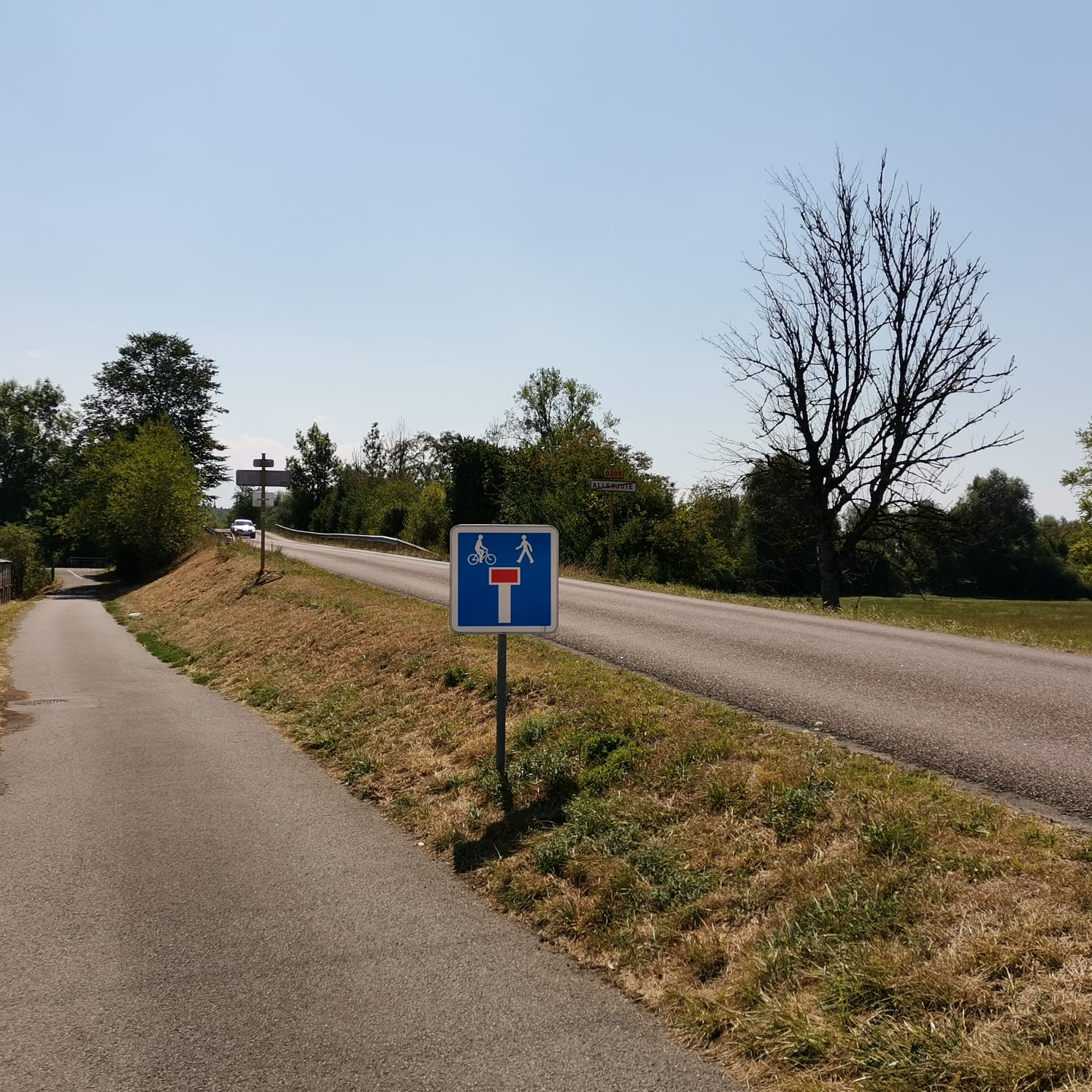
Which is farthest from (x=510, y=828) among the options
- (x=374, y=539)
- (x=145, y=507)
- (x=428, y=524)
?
(x=145, y=507)

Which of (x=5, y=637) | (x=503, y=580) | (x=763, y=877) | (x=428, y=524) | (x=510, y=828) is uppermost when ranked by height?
(x=428, y=524)

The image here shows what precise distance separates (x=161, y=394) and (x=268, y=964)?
251ft

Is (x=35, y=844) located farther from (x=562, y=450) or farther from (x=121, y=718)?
(x=562, y=450)

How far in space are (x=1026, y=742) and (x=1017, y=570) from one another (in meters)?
87.5

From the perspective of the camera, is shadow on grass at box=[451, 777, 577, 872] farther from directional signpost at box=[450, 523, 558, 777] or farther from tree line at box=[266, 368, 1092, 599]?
tree line at box=[266, 368, 1092, 599]

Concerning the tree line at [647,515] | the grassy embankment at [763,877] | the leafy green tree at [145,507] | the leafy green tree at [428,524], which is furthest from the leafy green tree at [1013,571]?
the grassy embankment at [763,877]

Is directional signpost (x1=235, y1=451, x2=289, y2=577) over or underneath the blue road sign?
over

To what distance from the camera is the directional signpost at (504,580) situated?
621 centimetres

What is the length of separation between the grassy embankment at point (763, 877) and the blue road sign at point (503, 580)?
3.28 ft

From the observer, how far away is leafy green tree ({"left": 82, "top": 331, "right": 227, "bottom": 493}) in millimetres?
72375

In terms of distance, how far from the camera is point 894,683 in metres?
8.20

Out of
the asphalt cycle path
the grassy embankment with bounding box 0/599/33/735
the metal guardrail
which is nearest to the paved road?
the asphalt cycle path

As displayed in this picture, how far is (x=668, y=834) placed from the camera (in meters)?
5.02

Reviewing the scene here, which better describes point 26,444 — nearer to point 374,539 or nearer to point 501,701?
point 374,539
